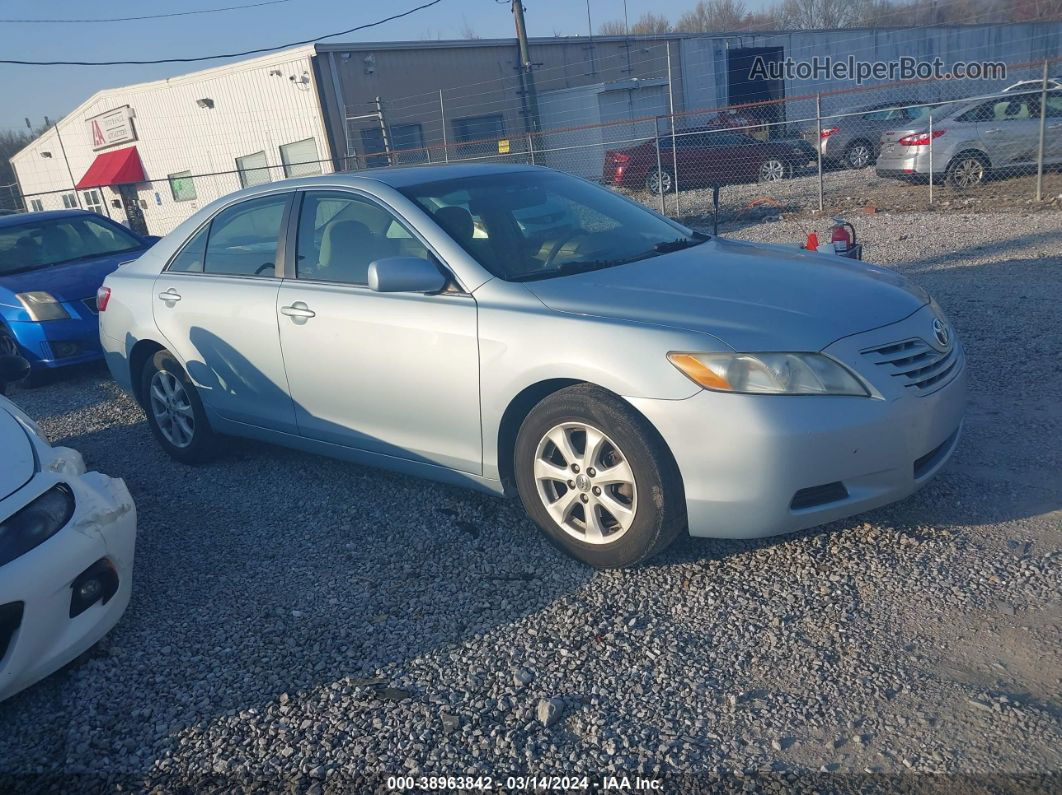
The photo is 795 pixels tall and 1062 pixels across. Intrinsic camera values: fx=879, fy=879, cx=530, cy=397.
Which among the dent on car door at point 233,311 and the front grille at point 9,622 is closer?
the front grille at point 9,622

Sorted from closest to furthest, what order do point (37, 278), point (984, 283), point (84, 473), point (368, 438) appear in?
point (84, 473) < point (368, 438) < point (984, 283) < point (37, 278)

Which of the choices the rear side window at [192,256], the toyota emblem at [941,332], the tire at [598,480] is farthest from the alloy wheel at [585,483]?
the rear side window at [192,256]

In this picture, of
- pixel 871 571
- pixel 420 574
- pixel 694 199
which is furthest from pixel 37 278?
pixel 694 199

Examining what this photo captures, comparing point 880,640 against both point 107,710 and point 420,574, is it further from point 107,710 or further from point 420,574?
point 107,710

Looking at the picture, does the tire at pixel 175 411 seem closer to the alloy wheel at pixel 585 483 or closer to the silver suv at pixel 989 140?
the alloy wheel at pixel 585 483

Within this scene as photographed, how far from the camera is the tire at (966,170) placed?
525 inches

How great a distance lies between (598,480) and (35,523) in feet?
6.52

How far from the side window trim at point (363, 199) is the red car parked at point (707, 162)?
14.7 meters

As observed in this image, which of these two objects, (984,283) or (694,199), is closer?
(984,283)

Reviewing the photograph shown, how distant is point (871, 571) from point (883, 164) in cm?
1301

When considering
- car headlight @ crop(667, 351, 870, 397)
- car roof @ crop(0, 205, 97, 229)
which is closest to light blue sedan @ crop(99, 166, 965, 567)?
car headlight @ crop(667, 351, 870, 397)

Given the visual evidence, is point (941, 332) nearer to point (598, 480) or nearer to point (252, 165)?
point (598, 480)

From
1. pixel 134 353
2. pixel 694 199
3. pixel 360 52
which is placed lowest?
pixel 694 199

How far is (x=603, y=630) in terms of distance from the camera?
10.2ft
